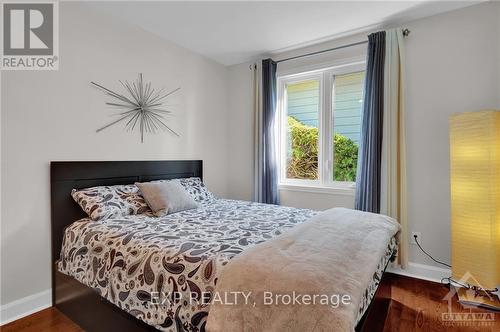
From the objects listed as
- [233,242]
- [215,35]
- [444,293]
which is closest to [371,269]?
[233,242]

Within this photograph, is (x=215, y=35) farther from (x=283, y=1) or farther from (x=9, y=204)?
(x=9, y=204)

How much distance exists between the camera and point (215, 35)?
2.99 metres

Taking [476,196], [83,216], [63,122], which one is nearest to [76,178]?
[83,216]

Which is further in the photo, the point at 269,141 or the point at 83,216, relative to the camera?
the point at 269,141

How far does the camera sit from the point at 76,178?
2.29 metres

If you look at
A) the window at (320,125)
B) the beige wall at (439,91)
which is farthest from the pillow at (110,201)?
the beige wall at (439,91)

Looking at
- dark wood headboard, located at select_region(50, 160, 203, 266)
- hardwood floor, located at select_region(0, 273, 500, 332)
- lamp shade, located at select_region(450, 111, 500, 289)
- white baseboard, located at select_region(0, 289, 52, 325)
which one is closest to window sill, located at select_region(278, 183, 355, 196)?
lamp shade, located at select_region(450, 111, 500, 289)

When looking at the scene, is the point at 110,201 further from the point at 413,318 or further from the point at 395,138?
the point at 395,138

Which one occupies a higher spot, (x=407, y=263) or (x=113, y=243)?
(x=113, y=243)

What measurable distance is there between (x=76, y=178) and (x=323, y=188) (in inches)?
101

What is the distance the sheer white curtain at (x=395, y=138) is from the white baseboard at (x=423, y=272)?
12 cm

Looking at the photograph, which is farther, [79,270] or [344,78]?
[344,78]

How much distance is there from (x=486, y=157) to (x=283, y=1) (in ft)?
6.92

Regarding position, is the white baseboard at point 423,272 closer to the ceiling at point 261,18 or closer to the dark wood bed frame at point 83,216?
the dark wood bed frame at point 83,216
